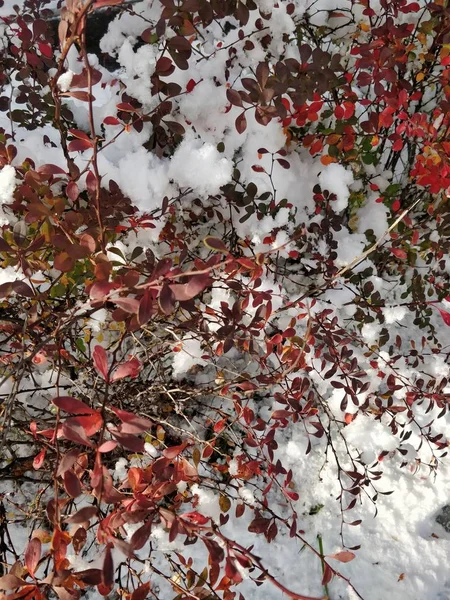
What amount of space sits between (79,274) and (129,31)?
2.87 ft

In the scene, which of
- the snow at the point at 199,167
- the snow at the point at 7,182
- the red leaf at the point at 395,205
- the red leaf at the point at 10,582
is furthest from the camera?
the red leaf at the point at 395,205

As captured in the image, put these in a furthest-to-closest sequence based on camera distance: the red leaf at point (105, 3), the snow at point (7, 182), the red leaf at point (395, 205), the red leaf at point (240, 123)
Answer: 1. the red leaf at point (395, 205)
2. the red leaf at point (240, 123)
3. the snow at point (7, 182)
4. the red leaf at point (105, 3)

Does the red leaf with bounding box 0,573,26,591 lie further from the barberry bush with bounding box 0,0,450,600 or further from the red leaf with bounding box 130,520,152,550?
the red leaf with bounding box 130,520,152,550

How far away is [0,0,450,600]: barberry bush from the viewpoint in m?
1.19

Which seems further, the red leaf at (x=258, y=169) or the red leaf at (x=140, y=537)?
the red leaf at (x=258, y=169)

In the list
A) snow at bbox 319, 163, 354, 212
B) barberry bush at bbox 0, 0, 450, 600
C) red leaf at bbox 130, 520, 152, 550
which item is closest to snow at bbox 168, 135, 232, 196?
barberry bush at bbox 0, 0, 450, 600

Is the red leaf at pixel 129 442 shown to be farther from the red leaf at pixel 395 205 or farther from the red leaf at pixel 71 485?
the red leaf at pixel 395 205

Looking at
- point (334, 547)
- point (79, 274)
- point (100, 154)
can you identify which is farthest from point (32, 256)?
point (334, 547)

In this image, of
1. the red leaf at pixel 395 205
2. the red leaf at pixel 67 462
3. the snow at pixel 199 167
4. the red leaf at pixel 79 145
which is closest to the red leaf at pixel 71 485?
the red leaf at pixel 67 462

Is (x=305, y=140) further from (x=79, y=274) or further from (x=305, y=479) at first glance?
(x=305, y=479)

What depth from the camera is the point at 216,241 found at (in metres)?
0.86

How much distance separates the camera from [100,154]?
5.25ft

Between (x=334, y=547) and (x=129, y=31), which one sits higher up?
(x=129, y=31)

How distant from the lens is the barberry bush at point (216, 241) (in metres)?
1.19
